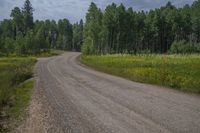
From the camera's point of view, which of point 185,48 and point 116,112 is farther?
point 185,48

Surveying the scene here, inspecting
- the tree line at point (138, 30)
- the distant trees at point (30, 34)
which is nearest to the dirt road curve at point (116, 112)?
the tree line at point (138, 30)

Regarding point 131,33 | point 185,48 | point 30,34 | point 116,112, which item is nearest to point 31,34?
point 30,34

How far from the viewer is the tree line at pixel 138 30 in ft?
313

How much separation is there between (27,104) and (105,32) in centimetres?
8016

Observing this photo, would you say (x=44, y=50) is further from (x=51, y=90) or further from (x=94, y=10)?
(x=51, y=90)

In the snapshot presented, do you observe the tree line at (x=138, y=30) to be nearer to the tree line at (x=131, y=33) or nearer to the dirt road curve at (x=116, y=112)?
the tree line at (x=131, y=33)

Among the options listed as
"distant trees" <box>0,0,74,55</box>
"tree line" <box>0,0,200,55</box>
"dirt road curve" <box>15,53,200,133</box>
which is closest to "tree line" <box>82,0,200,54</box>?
"tree line" <box>0,0,200,55</box>

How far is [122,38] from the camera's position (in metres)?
108

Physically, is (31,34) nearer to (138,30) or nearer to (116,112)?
(138,30)

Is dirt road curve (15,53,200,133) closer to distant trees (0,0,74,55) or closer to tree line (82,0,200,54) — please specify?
tree line (82,0,200,54)

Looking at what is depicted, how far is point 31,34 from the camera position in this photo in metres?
124

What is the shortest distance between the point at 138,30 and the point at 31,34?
3746 centimetres

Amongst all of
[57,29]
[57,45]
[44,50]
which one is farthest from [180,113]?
[57,29]

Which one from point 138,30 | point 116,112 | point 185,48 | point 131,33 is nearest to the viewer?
point 116,112
